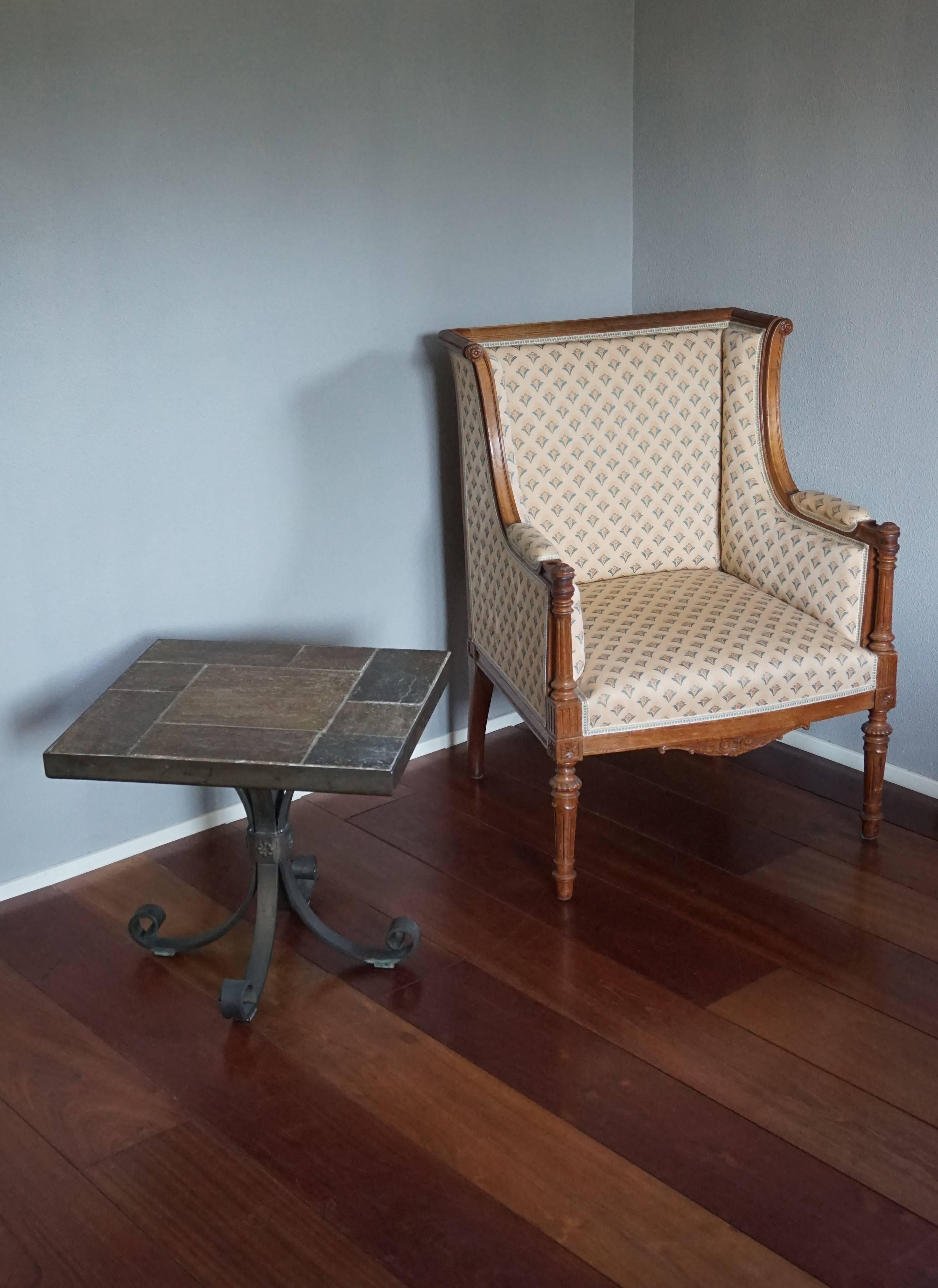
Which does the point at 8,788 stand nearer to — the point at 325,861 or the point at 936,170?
the point at 325,861

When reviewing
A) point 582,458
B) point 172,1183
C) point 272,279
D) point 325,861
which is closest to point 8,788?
point 325,861

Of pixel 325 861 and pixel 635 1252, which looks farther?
pixel 325 861

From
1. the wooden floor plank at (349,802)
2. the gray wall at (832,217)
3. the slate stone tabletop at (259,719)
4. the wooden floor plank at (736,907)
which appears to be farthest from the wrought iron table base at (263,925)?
the gray wall at (832,217)

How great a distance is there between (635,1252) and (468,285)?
85.5 inches

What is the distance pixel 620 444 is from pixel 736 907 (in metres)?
1.08

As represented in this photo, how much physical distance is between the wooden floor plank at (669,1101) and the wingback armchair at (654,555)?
44 cm

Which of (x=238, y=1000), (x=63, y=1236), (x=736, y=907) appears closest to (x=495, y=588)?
(x=736, y=907)

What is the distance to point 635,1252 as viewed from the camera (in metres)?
1.73

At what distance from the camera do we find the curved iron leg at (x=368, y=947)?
2379 mm

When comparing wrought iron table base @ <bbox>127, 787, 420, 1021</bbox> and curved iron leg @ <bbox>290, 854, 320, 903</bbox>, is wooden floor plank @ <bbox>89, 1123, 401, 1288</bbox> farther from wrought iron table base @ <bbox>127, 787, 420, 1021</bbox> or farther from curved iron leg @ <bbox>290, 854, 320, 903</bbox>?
curved iron leg @ <bbox>290, 854, 320, 903</bbox>

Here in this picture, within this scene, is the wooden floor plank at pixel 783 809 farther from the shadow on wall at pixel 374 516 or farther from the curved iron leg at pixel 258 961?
the curved iron leg at pixel 258 961

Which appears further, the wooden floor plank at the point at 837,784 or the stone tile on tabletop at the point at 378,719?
the wooden floor plank at the point at 837,784

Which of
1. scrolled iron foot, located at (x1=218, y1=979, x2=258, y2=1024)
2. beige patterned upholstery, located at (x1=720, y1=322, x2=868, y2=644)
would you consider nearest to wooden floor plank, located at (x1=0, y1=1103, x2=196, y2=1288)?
scrolled iron foot, located at (x1=218, y1=979, x2=258, y2=1024)

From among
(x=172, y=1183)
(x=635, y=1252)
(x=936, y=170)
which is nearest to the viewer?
(x=635, y=1252)
